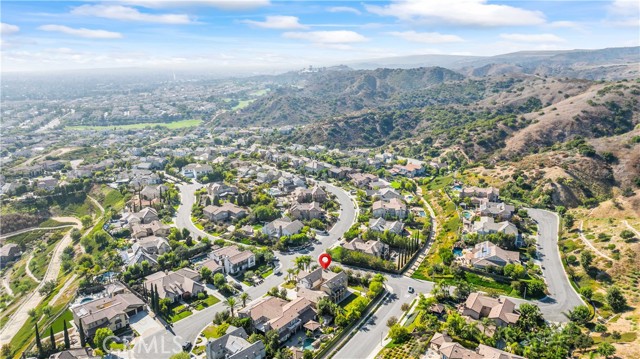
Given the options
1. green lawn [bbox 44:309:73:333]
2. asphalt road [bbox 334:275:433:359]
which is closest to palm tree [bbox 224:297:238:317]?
asphalt road [bbox 334:275:433:359]

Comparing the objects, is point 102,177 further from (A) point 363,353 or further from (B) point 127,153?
(A) point 363,353

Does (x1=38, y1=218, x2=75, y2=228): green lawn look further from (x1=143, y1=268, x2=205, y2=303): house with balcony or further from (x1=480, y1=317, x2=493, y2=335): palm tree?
(x1=480, y1=317, x2=493, y2=335): palm tree

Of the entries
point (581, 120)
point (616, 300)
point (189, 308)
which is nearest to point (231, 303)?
point (189, 308)

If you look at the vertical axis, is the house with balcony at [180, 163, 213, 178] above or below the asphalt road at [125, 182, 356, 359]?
above

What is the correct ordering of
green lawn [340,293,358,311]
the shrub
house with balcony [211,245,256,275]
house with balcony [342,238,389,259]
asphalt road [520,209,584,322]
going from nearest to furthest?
the shrub, asphalt road [520,209,584,322], green lawn [340,293,358,311], house with balcony [211,245,256,275], house with balcony [342,238,389,259]

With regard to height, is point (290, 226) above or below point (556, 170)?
below

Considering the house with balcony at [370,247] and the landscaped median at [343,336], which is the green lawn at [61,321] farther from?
the house with balcony at [370,247]

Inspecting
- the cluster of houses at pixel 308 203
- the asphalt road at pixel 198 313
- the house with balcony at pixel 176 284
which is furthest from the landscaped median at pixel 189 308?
the cluster of houses at pixel 308 203

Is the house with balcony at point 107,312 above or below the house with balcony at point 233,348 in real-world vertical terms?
below

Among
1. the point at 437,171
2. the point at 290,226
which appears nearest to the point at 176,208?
the point at 290,226
